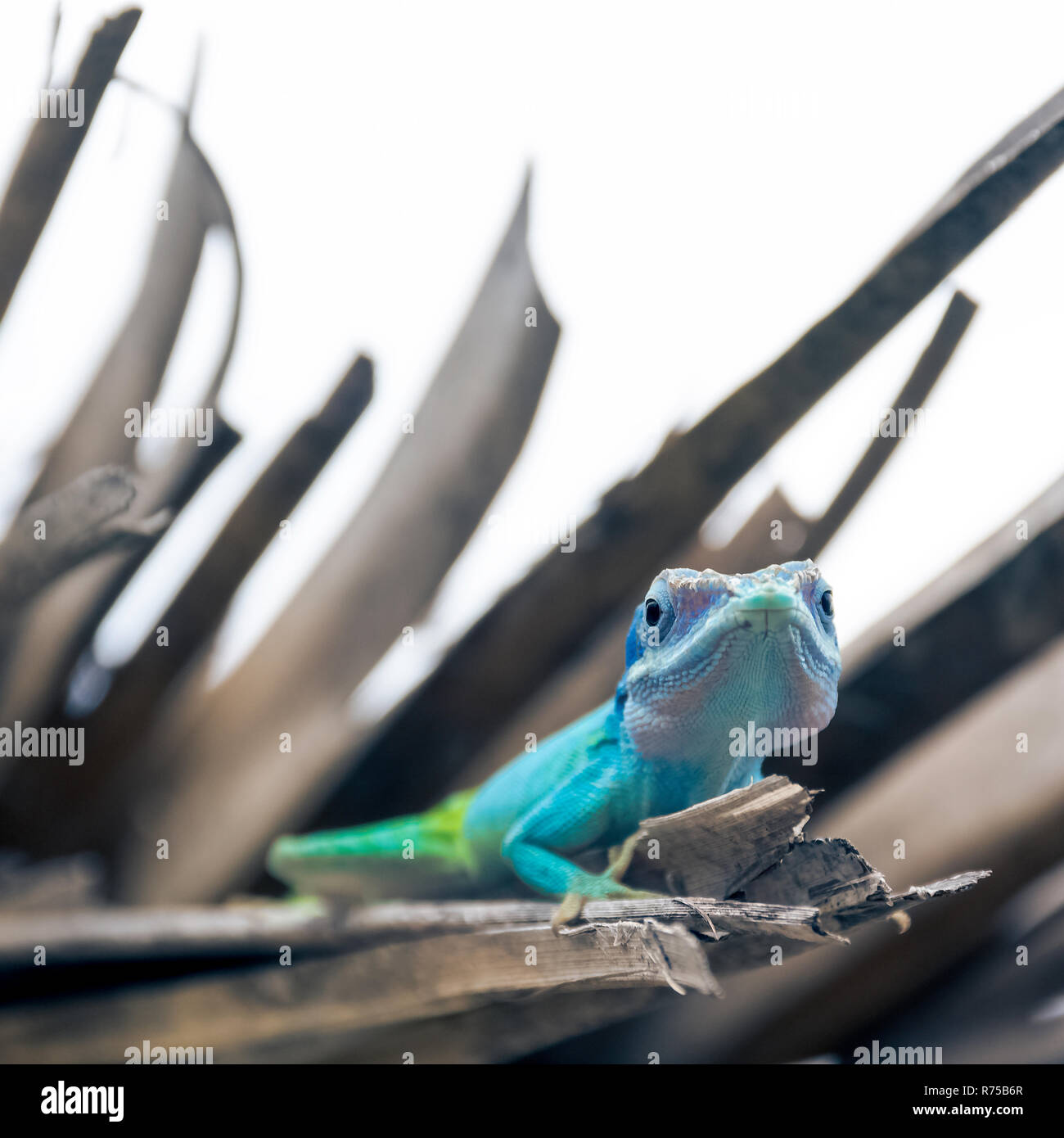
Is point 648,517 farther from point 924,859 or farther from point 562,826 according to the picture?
point 924,859

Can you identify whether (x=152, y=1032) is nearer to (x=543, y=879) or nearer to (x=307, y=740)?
(x=307, y=740)

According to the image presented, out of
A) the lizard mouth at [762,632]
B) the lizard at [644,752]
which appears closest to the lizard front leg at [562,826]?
the lizard at [644,752]

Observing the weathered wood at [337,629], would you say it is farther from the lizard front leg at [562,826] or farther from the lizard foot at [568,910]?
the lizard foot at [568,910]

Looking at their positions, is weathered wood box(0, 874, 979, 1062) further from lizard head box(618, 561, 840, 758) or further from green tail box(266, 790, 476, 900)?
lizard head box(618, 561, 840, 758)

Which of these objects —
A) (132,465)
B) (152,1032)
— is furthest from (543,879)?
(132,465)

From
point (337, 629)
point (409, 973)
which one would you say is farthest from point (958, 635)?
point (337, 629)

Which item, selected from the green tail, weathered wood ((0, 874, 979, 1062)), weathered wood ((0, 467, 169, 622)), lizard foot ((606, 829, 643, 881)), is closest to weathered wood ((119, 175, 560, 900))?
the green tail

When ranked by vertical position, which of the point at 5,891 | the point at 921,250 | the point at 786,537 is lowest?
the point at 5,891
